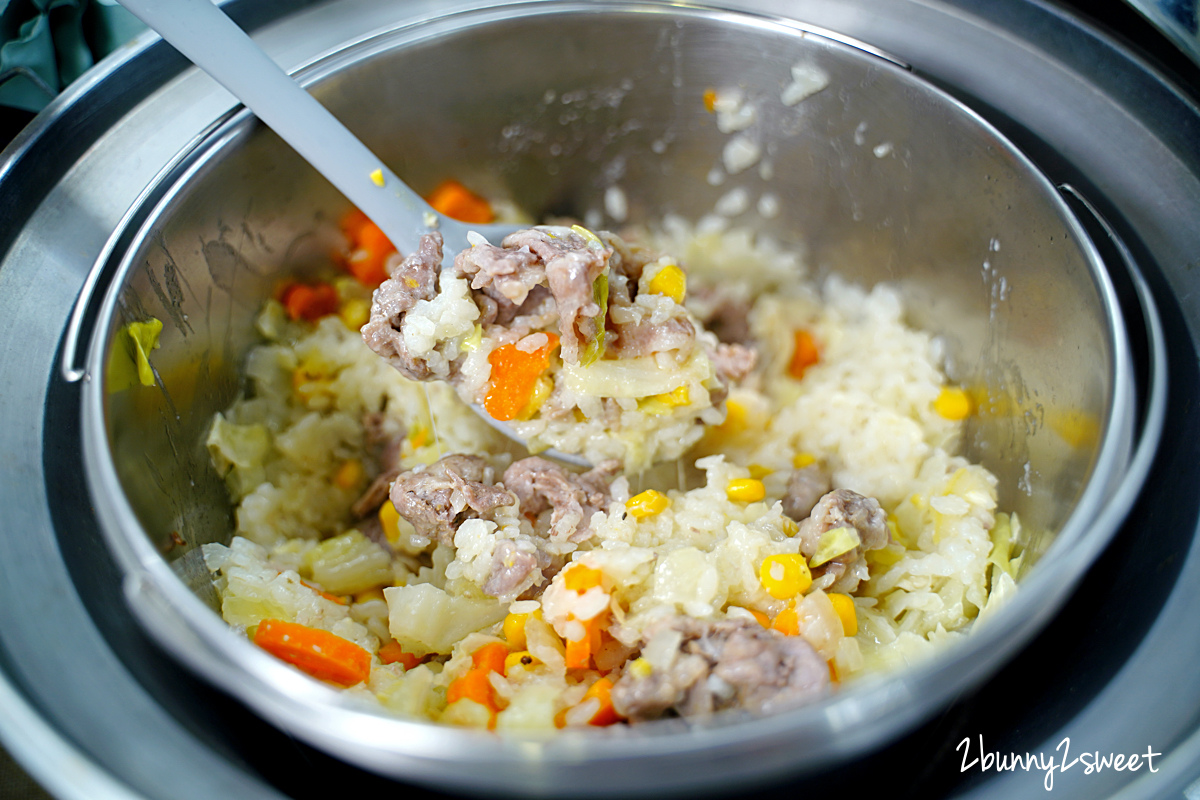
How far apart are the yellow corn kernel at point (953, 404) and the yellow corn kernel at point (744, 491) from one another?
67cm

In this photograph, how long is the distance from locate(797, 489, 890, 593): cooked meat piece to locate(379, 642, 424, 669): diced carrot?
0.99 m

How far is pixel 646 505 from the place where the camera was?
1.96m

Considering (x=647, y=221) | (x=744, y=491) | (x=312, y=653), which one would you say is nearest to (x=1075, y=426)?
(x=744, y=491)

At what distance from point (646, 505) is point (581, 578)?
1.00ft

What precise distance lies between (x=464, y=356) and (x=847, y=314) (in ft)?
4.57

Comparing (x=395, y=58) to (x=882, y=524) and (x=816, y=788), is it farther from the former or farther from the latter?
(x=816, y=788)

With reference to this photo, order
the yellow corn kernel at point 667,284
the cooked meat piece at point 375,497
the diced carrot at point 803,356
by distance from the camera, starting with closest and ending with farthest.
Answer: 1. the yellow corn kernel at point 667,284
2. the cooked meat piece at point 375,497
3. the diced carrot at point 803,356

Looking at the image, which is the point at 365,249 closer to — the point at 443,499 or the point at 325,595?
the point at 443,499

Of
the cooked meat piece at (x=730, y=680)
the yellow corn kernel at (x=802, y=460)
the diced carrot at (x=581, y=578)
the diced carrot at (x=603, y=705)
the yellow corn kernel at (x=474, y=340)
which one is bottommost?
the diced carrot at (x=603, y=705)

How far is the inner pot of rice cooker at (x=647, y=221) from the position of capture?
1180 mm

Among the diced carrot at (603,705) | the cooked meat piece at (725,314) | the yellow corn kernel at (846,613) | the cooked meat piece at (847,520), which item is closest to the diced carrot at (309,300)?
the cooked meat piece at (725,314)

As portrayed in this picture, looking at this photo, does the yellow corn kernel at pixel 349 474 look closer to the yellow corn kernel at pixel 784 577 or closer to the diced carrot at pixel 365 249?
the diced carrot at pixel 365 249

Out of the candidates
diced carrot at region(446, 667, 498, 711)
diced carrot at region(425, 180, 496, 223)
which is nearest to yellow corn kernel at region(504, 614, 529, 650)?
diced carrot at region(446, 667, 498, 711)

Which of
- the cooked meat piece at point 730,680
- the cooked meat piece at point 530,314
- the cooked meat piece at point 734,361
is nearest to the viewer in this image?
the cooked meat piece at point 730,680
